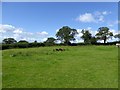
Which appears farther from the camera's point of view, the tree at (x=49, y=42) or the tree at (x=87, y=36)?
the tree at (x=87, y=36)

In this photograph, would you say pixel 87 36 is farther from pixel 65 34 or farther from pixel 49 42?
pixel 49 42

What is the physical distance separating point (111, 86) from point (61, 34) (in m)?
130

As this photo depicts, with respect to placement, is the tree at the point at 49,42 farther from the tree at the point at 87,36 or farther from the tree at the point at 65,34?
the tree at the point at 87,36

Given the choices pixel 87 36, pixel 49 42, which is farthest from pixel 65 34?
pixel 49 42

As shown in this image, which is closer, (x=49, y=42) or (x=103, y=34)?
(x=49, y=42)

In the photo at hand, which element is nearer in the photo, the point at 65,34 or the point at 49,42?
the point at 49,42

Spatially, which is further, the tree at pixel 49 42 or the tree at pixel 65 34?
the tree at pixel 65 34

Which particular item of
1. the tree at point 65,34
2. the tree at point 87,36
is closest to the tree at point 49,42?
the tree at point 65,34

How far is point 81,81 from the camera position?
1448 cm

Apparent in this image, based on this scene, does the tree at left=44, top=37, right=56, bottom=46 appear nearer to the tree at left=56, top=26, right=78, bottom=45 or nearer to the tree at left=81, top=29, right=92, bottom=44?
the tree at left=56, top=26, right=78, bottom=45

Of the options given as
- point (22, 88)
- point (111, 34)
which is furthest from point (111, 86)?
point (111, 34)

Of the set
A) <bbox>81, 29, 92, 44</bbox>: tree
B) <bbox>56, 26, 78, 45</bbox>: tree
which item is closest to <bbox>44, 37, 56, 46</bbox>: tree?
<bbox>56, 26, 78, 45</bbox>: tree

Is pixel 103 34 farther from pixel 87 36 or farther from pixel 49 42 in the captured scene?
pixel 49 42

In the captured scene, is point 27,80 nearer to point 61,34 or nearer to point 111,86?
point 111,86
